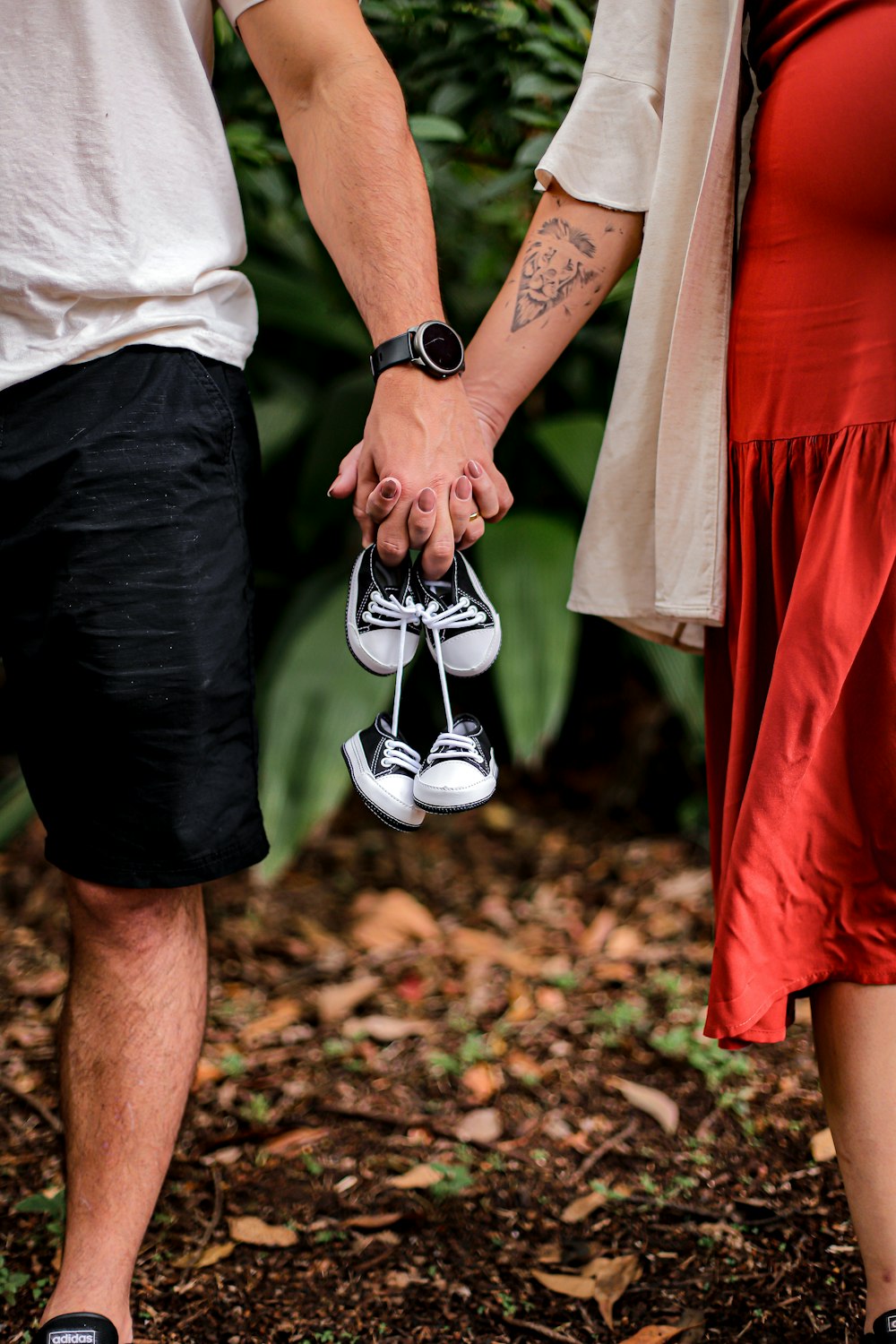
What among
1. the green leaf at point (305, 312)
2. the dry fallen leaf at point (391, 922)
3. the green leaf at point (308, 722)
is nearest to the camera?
the green leaf at point (308, 722)

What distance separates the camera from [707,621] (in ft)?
4.03

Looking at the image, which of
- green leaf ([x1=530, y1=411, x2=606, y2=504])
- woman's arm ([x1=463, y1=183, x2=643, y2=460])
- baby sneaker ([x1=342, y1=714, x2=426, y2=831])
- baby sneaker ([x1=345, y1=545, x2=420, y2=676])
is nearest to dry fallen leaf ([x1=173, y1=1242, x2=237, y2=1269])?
baby sneaker ([x1=342, y1=714, x2=426, y2=831])

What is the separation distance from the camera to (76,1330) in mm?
1193

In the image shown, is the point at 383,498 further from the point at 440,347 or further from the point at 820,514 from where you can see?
the point at 820,514

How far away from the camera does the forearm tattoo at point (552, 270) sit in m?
1.30

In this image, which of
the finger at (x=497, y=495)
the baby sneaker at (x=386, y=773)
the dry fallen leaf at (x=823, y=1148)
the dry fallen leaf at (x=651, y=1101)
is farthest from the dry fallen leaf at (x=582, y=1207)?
the finger at (x=497, y=495)

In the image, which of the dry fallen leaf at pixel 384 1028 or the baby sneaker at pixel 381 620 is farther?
the dry fallen leaf at pixel 384 1028

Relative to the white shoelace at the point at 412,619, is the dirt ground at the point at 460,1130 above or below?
below

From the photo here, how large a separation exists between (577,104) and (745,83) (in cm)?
18

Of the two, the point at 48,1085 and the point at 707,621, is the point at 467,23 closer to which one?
the point at 707,621

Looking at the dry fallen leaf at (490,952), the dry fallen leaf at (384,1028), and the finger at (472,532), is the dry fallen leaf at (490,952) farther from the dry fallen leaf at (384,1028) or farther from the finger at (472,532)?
the finger at (472,532)

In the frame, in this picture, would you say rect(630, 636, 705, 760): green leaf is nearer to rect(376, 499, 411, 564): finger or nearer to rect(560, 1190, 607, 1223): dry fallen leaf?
rect(560, 1190, 607, 1223): dry fallen leaf

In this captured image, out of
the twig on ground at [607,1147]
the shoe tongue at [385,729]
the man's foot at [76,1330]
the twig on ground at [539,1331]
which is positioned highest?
the shoe tongue at [385,729]

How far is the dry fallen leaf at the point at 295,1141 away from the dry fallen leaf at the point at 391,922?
678mm
